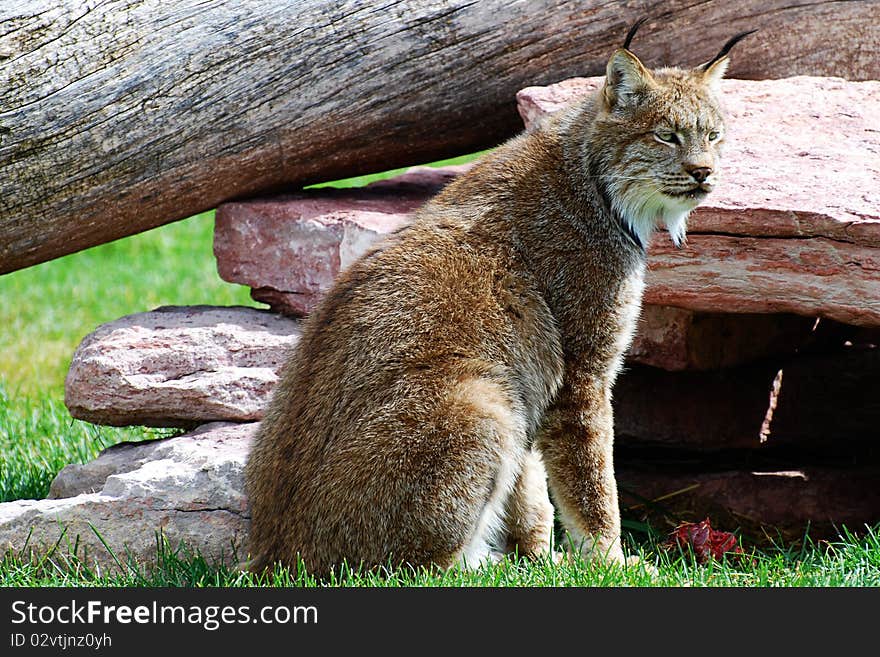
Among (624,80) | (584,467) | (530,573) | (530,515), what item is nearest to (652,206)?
(624,80)

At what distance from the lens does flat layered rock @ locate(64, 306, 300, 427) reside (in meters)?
5.25

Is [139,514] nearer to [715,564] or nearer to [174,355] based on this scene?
[174,355]

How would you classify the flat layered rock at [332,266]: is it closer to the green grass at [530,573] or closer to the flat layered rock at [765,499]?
the flat layered rock at [765,499]

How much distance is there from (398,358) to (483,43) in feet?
6.76

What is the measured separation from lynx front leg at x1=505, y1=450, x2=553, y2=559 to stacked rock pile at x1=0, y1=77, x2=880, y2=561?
78 centimetres

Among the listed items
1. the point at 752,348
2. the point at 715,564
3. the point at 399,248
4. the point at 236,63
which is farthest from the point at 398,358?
the point at 752,348

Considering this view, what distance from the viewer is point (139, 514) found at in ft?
15.8

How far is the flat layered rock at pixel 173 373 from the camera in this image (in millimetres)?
5250

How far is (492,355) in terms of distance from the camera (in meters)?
4.41

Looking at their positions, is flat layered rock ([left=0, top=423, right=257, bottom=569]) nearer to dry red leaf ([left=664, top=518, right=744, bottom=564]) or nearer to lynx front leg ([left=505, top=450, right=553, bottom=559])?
lynx front leg ([left=505, top=450, right=553, bottom=559])

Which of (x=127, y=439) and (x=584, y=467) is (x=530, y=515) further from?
(x=127, y=439)

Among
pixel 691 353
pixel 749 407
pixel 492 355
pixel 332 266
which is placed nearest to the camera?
pixel 492 355

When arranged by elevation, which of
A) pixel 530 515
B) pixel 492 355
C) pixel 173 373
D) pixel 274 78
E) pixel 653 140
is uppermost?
pixel 274 78

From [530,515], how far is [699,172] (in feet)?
5.09
